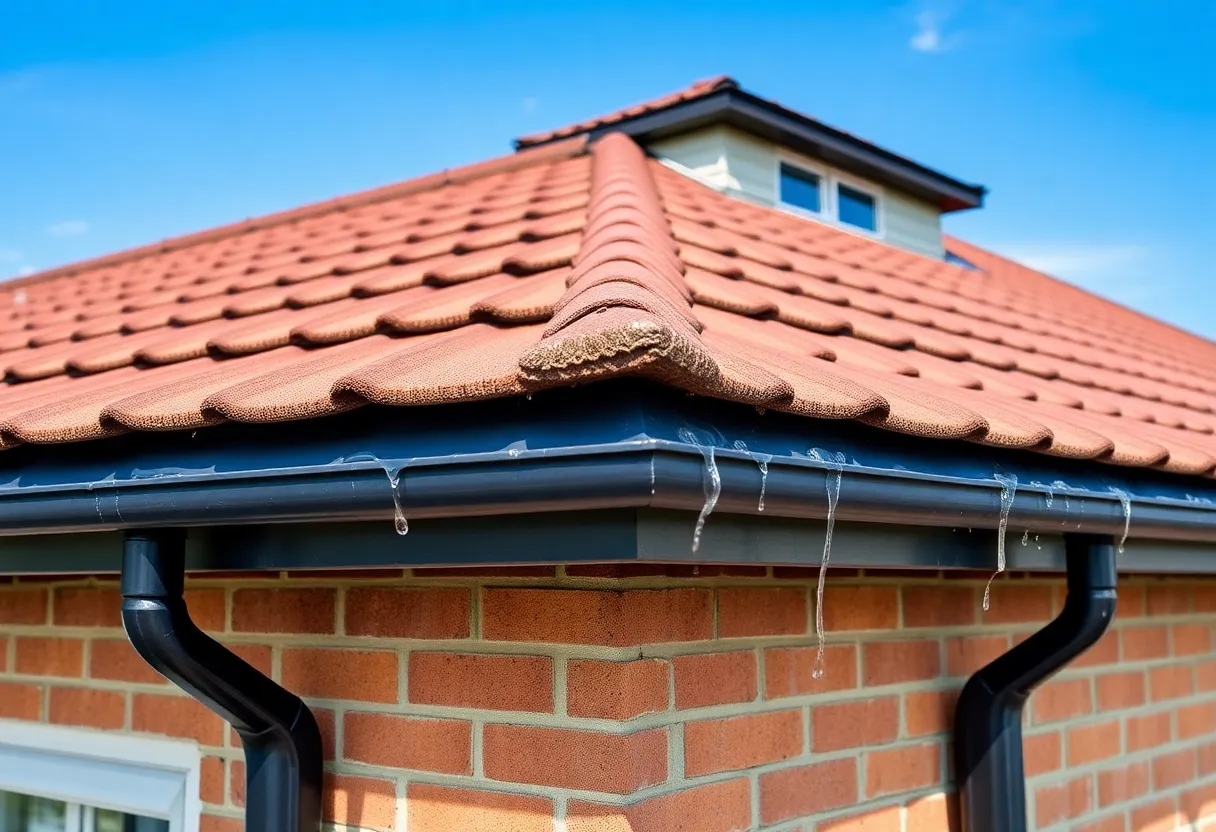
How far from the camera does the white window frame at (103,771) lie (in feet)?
7.30

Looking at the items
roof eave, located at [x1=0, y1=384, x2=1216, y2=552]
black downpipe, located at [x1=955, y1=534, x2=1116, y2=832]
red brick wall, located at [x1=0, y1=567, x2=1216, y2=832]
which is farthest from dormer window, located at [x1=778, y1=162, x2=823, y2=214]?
roof eave, located at [x1=0, y1=384, x2=1216, y2=552]

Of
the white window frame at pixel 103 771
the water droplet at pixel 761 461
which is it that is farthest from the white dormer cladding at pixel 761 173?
the water droplet at pixel 761 461

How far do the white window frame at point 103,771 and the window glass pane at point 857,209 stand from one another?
17.0 ft

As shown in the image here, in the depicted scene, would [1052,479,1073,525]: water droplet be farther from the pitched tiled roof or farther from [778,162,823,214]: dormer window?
[778,162,823,214]: dormer window

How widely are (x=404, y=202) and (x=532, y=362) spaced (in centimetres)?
367

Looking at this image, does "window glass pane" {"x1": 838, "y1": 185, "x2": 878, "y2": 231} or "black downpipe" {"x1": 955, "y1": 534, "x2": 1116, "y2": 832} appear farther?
"window glass pane" {"x1": 838, "y1": 185, "x2": 878, "y2": 231}

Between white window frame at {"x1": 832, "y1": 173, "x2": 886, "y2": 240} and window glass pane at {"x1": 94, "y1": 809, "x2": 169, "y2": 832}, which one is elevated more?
white window frame at {"x1": 832, "y1": 173, "x2": 886, "y2": 240}

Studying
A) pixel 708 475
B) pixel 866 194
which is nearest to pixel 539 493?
pixel 708 475

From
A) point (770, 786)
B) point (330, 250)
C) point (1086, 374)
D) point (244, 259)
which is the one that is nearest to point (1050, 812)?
point (770, 786)

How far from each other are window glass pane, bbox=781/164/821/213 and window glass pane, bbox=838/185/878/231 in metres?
0.21

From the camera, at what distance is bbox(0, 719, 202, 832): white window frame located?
222cm

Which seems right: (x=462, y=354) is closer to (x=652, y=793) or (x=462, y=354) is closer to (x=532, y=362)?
(x=532, y=362)

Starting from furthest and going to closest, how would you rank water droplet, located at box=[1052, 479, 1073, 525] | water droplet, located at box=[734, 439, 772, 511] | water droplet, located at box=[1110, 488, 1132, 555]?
water droplet, located at box=[1110, 488, 1132, 555], water droplet, located at box=[1052, 479, 1073, 525], water droplet, located at box=[734, 439, 772, 511]

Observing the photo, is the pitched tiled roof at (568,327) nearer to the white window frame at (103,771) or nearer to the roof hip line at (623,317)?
the roof hip line at (623,317)
